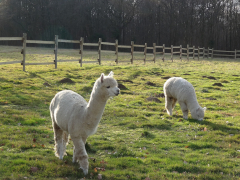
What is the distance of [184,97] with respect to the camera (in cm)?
820

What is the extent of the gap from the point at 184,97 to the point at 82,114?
14.4 feet

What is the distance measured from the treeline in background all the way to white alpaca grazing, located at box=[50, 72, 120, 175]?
134 feet

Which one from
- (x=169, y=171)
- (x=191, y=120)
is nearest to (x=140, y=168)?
(x=169, y=171)

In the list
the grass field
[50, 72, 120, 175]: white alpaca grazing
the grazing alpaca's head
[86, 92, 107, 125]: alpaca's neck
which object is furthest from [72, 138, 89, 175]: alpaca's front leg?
the grazing alpaca's head

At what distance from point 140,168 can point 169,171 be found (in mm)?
505

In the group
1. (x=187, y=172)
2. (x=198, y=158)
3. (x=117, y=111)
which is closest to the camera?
(x=187, y=172)

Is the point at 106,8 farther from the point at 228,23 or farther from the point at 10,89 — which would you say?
the point at 10,89

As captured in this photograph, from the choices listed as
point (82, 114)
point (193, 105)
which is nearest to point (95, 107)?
point (82, 114)

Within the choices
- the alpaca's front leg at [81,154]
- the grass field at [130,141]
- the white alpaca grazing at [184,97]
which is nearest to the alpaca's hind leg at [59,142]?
the grass field at [130,141]

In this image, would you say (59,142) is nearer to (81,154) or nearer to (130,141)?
(81,154)

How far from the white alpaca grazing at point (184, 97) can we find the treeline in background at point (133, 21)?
36953mm

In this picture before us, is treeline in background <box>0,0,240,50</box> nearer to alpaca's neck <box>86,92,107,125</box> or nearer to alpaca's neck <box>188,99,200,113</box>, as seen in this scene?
alpaca's neck <box>188,99,200,113</box>

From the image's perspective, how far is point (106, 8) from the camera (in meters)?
46.1

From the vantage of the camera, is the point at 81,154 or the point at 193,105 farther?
the point at 193,105
